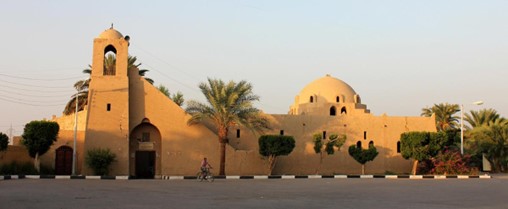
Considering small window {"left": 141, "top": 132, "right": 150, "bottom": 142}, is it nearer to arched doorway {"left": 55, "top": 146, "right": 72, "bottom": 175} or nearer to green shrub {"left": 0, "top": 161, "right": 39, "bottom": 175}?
arched doorway {"left": 55, "top": 146, "right": 72, "bottom": 175}

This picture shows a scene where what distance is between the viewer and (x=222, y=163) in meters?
32.4

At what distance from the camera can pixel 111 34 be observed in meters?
33.6

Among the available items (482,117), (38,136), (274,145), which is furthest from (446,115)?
(38,136)

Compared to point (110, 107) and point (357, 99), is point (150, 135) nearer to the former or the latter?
A: point (110, 107)

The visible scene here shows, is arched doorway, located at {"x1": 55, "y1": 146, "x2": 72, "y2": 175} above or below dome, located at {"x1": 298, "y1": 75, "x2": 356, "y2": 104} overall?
below

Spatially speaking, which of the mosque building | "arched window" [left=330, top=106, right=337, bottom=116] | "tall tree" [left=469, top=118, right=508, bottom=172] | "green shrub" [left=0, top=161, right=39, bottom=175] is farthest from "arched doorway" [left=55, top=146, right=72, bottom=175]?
"tall tree" [left=469, top=118, right=508, bottom=172]

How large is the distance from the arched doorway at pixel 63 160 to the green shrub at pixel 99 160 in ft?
6.94

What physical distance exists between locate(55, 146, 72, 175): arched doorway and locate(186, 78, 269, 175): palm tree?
7.36 m

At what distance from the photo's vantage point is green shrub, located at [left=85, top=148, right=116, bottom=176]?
1209 inches

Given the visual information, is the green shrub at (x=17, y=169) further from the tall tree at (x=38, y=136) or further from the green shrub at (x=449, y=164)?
the green shrub at (x=449, y=164)

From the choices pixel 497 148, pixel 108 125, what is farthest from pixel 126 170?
pixel 497 148

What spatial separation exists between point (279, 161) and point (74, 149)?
42.7 feet

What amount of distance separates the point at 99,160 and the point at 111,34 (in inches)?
311

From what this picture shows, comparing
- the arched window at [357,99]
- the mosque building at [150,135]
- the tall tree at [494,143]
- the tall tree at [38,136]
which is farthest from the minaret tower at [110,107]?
the tall tree at [494,143]
